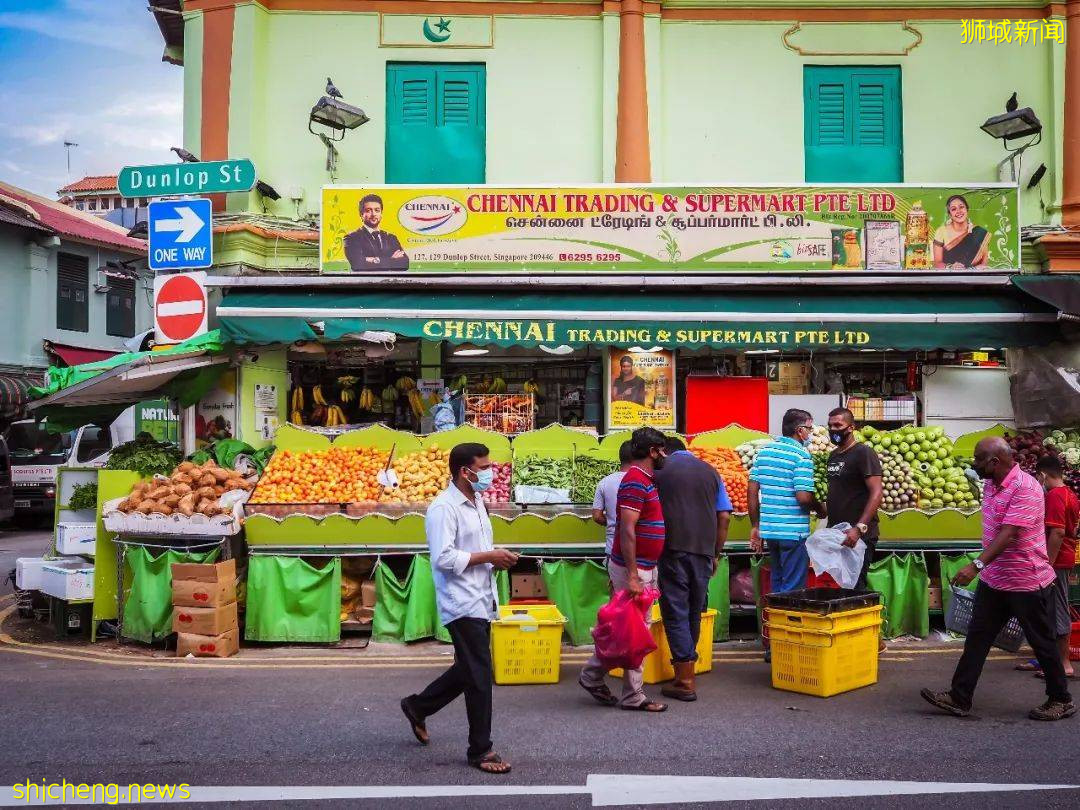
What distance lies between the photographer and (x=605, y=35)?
496 inches

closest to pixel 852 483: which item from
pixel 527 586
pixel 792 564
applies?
pixel 792 564

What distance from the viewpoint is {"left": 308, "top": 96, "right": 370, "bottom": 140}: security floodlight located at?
11.5 m

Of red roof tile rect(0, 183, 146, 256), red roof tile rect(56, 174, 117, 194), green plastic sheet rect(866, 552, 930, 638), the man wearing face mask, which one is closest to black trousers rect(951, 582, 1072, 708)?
the man wearing face mask

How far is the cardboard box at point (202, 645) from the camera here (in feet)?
26.8

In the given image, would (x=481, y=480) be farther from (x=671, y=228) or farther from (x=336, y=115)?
(x=336, y=115)

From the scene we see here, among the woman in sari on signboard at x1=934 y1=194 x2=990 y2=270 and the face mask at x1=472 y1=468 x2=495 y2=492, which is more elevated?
the woman in sari on signboard at x1=934 y1=194 x2=990 y2=270

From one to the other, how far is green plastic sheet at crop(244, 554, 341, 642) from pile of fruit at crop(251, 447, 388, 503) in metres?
0.62

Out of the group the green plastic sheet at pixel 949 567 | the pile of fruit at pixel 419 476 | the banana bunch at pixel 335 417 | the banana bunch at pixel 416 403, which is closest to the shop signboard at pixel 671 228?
the banana bunch at pixel 416 403

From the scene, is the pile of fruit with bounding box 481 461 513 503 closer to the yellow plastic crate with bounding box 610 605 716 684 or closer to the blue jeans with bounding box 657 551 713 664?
the yellow plastic crate with bounding box 610 605 716 684

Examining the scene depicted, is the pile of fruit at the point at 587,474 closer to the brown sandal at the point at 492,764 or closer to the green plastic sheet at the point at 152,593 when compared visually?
the green plastic sheet at the point at 152,593

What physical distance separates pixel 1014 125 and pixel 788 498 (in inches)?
276

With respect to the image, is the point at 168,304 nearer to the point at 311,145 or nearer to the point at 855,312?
the point at 311,145

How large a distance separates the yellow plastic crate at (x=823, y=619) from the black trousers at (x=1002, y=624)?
0.79 metres

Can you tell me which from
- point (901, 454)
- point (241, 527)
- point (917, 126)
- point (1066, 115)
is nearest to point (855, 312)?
point (901, 454)
